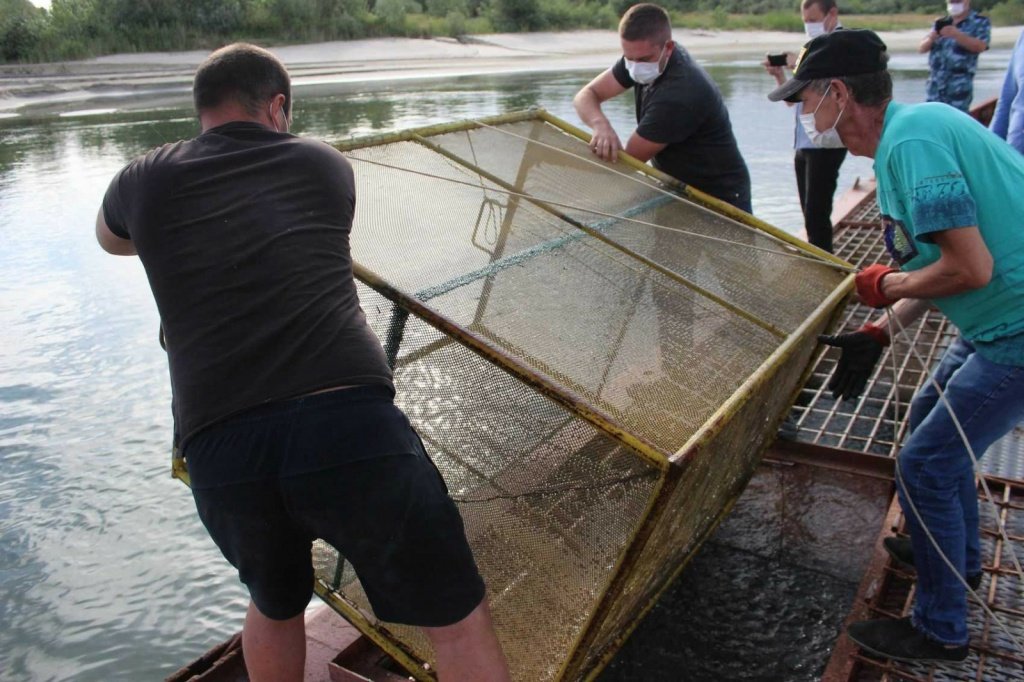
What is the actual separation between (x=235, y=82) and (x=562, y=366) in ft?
3.78

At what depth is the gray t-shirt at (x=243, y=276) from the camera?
2.05 meters

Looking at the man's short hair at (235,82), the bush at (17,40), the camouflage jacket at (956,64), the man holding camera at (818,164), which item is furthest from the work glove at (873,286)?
the bush at (17,40)

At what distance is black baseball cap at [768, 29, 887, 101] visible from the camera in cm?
256

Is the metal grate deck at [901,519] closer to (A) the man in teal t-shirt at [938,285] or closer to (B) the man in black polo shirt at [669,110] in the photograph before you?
(A) the man in teal t-shirt at [938,285]

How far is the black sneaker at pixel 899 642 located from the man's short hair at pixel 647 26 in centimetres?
270

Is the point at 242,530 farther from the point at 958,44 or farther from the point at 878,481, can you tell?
the point at 958,44

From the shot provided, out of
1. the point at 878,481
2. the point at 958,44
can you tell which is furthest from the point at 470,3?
the point at 878,481

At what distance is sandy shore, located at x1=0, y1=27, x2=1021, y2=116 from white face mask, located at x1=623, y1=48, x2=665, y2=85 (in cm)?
2108

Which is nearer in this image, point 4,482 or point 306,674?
point 306,674

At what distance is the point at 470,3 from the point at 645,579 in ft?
175

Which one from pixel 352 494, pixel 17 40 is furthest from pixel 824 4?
pixel 17 40

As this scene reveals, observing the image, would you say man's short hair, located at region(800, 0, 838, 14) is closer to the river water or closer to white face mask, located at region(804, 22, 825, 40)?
white face mask, located at region(804, 22, 825, 40)

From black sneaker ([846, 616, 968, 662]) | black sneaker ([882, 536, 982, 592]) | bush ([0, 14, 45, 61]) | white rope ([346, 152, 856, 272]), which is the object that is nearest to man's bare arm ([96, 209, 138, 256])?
white rope ([346, 152, 856, 272])

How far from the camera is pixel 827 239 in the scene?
5.48 metres
